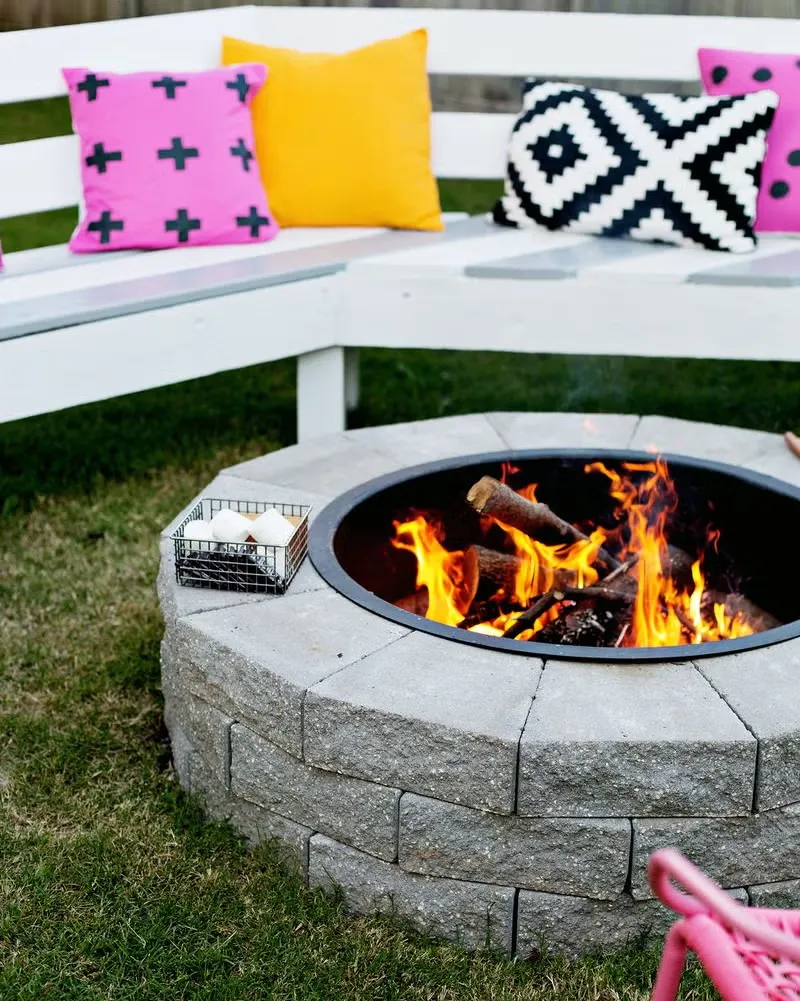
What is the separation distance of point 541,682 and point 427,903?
0.35 m

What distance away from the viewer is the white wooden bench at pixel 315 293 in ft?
10.1

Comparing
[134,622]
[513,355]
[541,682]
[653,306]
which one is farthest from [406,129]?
[541,682]

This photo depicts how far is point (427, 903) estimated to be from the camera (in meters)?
1.89

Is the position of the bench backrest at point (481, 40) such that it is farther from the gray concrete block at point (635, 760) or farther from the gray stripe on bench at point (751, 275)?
the gray concrete block at point (635, 760)

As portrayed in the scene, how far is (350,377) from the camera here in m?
4.11

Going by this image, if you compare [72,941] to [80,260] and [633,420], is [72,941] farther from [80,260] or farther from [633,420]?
[80,260]

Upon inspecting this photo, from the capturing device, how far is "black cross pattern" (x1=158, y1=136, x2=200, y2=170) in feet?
11.6

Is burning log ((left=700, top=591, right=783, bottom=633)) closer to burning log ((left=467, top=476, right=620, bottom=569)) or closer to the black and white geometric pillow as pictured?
burning log ((left=467, top=476, right=620, bottom=569))

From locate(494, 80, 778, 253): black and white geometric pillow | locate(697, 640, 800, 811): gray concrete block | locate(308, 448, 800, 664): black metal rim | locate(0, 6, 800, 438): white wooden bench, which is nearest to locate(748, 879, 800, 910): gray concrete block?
locate(697, 640, 800, 811): gray concrete block

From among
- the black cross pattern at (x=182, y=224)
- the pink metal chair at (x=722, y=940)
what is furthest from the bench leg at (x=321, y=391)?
the pink metal chair at (x=722, y=940)

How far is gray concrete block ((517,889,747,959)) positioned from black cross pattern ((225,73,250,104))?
Answer: 2506mm

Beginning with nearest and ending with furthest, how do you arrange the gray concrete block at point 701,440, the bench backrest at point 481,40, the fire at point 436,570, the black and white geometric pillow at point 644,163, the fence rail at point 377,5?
1. the fire at point 436,570
2. the gray concrete block at point 701,440
3. the black and white geometric pillow at point 644,163
4. the bench backrest at point 481,40
5. the fence rail at point 377,5

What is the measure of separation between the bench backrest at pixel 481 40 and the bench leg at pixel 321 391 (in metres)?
0.86

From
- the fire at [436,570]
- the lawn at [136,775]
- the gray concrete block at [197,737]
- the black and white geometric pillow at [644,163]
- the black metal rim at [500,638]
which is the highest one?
the black and white geometric pillow at [644,163]
